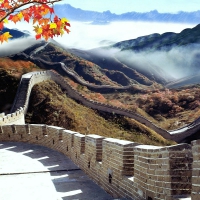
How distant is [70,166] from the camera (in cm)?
950

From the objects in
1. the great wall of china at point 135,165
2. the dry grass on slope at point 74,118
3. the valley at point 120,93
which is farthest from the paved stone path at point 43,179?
the valley at point 120,93

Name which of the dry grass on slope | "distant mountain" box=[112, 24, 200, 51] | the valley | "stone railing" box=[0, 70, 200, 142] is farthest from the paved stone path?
"distant mountain" box=[112, 24, 200, 51]

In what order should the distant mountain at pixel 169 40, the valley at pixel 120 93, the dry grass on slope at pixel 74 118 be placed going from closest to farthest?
the dry grass on slope at pixel 74 118
the valley at pixel 120 93
the distant mountain at pixel 169 40

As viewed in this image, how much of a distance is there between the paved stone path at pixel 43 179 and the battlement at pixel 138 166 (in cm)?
25

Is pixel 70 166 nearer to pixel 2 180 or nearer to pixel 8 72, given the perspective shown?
pixel 2 180

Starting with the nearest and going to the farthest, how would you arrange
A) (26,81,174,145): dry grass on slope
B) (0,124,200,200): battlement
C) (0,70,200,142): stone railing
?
(0,124,200,200): battlement → (26,81,174,145): dry grass on slope → (0,70,200,142): stone railing

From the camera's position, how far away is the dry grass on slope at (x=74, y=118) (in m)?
32.3

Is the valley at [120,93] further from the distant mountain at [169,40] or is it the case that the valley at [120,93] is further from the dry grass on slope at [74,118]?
the distant mountain at [169,40]

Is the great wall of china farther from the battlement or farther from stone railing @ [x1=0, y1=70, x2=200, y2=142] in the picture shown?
stone railing @ [x1=0, y1=70, x2=200, y2=142]

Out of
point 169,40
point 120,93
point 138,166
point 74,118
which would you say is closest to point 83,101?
point 74,118

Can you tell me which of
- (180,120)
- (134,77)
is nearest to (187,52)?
(134,77)

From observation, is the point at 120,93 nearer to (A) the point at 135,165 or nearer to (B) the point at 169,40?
(A) the point at 135,165

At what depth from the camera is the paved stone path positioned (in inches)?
265

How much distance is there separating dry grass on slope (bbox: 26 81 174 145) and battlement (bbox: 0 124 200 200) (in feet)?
71.9
